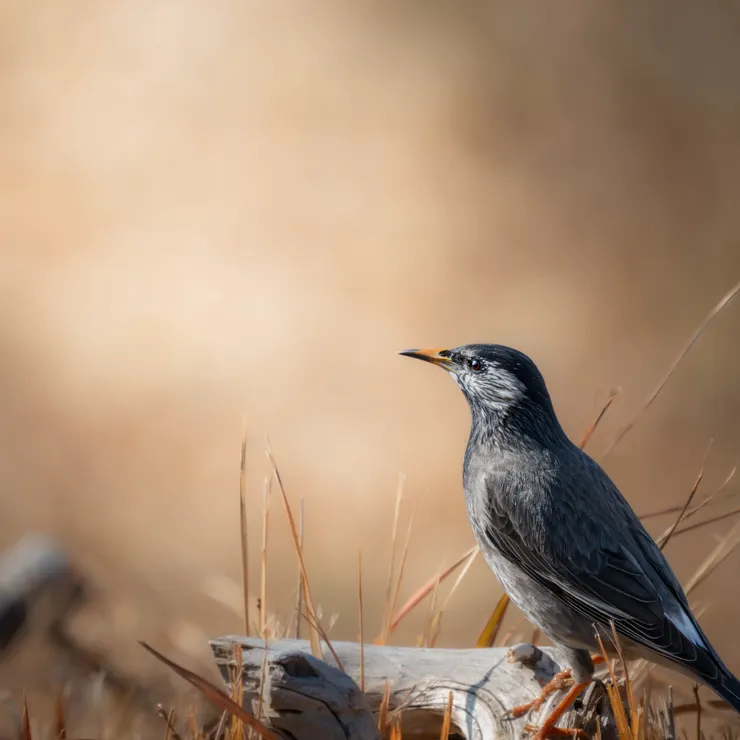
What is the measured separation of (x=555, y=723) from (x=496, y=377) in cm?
116

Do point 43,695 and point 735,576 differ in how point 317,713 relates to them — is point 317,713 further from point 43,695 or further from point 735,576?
point 735,576

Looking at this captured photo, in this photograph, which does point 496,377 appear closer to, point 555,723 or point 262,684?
point 555,723

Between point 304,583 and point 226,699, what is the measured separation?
29.9 inches

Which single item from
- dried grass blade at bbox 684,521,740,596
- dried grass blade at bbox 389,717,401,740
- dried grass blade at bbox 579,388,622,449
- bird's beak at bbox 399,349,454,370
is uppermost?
bird's beak at bbox 399,349,454,370

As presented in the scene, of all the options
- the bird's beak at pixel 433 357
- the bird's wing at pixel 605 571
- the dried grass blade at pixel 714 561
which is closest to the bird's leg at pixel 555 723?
the bird's wing at pixel 605 571

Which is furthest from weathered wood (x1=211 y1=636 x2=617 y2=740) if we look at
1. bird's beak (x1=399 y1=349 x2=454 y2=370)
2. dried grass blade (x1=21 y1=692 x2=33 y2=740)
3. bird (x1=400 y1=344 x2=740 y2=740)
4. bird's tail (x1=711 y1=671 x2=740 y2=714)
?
bird's beak (x1=399 y1=349 x2=454 y2=370)

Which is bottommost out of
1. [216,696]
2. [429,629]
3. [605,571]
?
[429,629]

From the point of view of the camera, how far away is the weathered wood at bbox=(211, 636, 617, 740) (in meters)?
2.56

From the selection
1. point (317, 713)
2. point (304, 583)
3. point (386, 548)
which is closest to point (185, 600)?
point (386, 548)

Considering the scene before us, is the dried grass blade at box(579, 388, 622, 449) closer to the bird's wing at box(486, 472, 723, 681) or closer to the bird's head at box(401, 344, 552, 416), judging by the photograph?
the bird's head at box(401, 344, 552, 416)

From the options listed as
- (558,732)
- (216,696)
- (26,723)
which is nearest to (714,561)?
(558,732)

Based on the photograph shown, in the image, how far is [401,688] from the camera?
2.87m

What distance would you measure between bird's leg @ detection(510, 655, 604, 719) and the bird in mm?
19

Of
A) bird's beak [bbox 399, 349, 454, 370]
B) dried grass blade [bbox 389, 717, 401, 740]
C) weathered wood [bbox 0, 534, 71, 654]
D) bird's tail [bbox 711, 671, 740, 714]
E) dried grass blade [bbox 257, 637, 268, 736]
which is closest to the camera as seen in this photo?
dried grass blade [bbox 257, 637, 268, 736]
